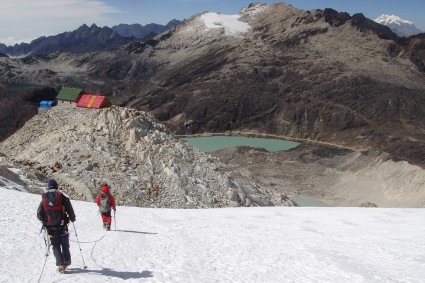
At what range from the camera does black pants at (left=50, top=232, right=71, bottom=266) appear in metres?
8.12

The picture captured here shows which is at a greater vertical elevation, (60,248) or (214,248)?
(60,248)

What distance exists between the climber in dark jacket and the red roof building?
2579 cm

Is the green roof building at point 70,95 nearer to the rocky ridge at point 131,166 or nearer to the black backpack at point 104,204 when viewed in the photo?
the rocky ridge at point 131,166

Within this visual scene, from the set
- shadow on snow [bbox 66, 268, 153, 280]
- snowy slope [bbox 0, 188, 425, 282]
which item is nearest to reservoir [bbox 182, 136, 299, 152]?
snowy slope [bbox 0, 188, 425, 282]

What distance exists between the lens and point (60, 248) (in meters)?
8.20

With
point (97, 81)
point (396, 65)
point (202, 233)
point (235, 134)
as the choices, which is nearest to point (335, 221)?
point (202, 233)

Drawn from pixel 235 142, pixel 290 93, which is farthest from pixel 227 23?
pixel 235 142

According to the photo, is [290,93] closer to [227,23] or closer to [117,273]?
[227,23]

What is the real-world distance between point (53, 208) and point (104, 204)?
13.7ft

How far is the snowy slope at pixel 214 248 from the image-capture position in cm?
872

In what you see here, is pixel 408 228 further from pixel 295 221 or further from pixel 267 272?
pixel 267 272

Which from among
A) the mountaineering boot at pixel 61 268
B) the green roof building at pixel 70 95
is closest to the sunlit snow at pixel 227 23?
the green roof building at pixel 70 95

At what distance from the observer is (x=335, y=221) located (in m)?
16.0

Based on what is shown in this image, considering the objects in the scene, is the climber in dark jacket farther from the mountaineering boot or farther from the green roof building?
the green roof building
